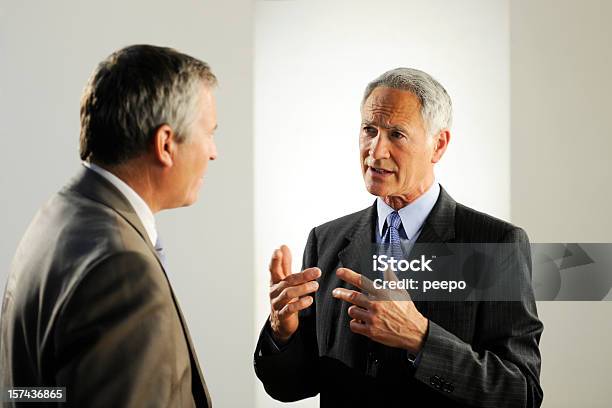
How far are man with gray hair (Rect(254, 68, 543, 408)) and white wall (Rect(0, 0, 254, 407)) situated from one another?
0.79 m

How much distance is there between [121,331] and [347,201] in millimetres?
1472

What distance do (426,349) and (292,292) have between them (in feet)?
1.12

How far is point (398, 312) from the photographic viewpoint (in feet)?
5.60

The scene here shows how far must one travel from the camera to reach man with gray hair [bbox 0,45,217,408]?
1.05m

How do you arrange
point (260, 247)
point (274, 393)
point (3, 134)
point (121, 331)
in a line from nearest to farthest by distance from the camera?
1. point (121, 331)
2. point (274, 393)
3. point (260, 247)
4. point (3, 134)

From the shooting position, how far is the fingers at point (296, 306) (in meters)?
1.70

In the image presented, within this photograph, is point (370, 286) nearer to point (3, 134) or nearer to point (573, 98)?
point (573, 98)

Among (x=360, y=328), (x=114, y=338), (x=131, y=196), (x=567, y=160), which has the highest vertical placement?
(x=567, y=160)

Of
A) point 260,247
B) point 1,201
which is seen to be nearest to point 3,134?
point 1,201

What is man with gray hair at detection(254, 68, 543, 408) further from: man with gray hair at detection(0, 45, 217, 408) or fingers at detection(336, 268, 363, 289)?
man with gray hair at detection(0, 45, 217, 408)

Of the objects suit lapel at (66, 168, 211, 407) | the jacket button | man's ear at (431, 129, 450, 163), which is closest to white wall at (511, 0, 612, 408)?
man's ear at (431, 129, 450, 163)

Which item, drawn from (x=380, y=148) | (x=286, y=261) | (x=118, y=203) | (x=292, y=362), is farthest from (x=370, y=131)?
(x=118, y=203)

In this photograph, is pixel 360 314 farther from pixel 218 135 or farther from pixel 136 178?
pixel 218 135

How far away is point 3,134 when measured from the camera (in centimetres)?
288
